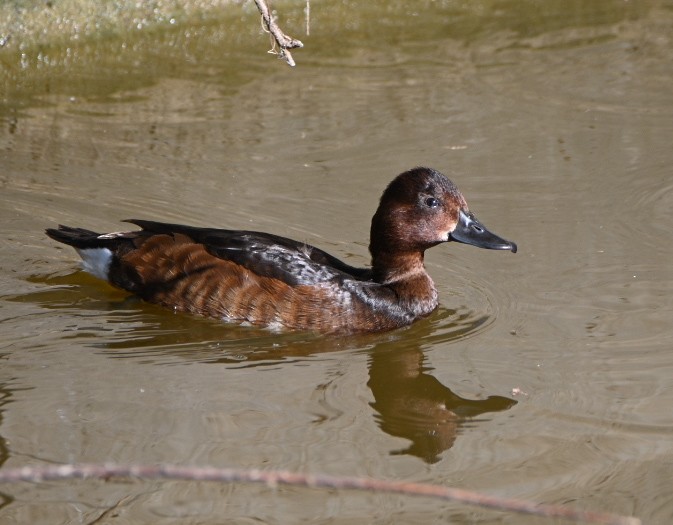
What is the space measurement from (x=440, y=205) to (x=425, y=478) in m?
2.17

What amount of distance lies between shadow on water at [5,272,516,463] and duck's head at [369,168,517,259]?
1.40ft

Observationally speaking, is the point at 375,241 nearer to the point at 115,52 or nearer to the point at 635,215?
the point at 635,215

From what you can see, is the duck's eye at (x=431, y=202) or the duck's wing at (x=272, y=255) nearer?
the duck's wing at (x=272, y=255)

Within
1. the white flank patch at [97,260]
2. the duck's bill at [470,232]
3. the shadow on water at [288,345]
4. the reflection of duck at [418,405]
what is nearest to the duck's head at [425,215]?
the duck's bill at [470,232]

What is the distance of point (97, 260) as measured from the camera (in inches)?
262

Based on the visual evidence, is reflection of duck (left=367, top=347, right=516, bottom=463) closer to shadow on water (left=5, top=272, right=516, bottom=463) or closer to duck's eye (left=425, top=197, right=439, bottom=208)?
shadow on water (left=5, top=272, right=516, bottom=463)

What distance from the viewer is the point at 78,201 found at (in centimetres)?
743

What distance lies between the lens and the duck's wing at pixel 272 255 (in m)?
6.25

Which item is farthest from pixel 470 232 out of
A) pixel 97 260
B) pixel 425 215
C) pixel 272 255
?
pixel 97 260

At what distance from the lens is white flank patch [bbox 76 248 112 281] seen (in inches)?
261

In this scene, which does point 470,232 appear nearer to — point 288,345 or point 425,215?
point 425,215

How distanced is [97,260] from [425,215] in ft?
6.26

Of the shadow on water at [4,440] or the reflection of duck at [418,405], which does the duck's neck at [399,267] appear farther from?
the shadow on water at [4,440]

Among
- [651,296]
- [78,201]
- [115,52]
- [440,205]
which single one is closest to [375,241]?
[440,205]
